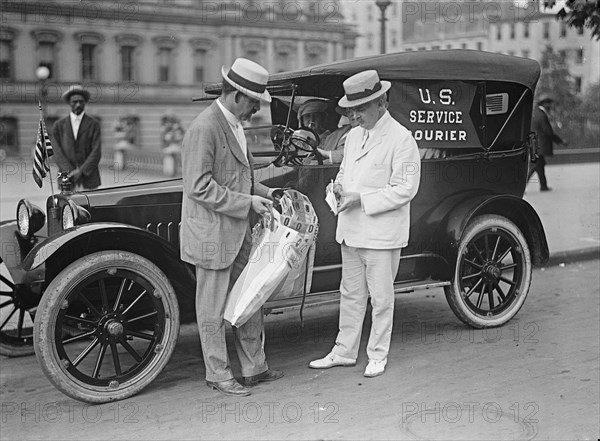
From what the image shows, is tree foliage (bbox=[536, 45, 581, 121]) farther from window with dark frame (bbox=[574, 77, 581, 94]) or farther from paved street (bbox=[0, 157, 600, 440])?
paved street (bbox=[0, 157, 600, 440])

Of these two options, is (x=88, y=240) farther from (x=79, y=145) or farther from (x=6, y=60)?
(x=6, y=60)

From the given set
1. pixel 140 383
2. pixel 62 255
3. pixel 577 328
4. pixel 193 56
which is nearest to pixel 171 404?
pixel 140 383

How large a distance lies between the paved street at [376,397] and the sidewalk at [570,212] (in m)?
3.57

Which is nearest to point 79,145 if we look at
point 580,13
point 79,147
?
point 79,147

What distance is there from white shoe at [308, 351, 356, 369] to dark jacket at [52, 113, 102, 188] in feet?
15.1

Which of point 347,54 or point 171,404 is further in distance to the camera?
point 347,54

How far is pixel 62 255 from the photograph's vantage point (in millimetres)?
4727

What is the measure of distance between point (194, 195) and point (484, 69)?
9.09 ft

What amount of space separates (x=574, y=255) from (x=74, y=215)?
6.53 meters

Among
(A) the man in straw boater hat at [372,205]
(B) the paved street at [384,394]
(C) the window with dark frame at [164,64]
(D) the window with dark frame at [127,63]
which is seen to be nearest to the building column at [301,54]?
(C) the window with dark frame at [164,64]

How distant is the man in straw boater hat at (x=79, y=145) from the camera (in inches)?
350

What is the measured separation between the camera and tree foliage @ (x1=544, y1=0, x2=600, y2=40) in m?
8.82

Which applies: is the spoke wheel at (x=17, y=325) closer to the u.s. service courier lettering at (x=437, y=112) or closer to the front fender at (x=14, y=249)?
the front fender at (x=14, y=249)

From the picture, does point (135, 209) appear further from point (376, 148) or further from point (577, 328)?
point (577, 328)
